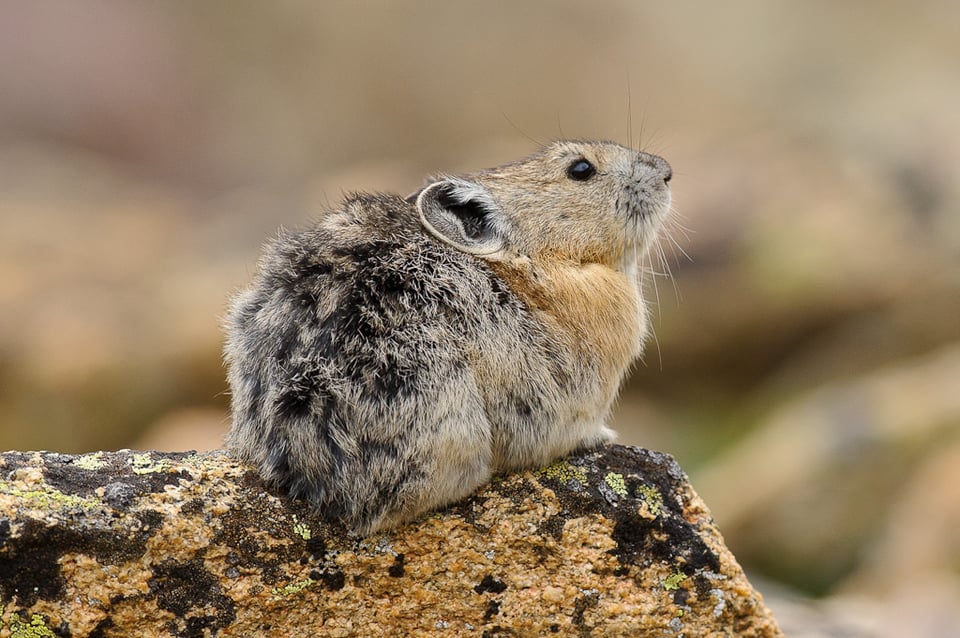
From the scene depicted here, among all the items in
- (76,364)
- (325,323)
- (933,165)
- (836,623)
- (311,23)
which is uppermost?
(311,23)

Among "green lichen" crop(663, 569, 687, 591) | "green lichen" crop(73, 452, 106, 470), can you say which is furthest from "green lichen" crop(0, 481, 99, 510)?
"green lichen" crop(663, 569, 687, 591)

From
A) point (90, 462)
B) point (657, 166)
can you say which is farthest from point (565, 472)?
point (90, 462)

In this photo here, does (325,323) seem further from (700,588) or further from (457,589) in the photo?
(700,588)

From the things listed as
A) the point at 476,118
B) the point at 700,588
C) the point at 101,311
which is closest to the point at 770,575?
the point at 700,588

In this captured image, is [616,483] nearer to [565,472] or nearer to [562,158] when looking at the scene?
[565,472]

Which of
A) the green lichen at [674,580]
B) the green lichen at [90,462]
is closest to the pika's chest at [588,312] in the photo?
the green lichen at [674,580]

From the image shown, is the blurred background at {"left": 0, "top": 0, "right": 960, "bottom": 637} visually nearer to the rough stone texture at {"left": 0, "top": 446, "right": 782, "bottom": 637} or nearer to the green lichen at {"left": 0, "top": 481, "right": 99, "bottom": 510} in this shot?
the rough stone texture at {"left": 0, "top": 446, "right": 782, "bottom": 637}

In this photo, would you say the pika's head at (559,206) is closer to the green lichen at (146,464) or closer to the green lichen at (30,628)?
the green lichen at (146,464)
